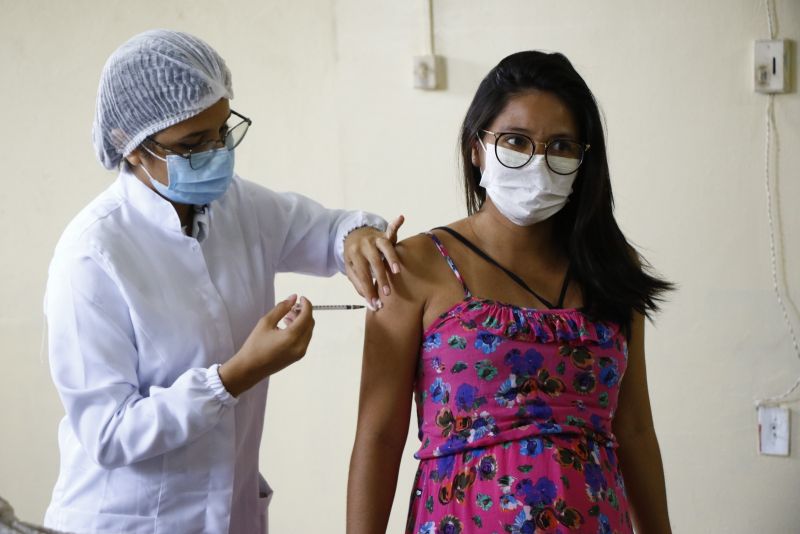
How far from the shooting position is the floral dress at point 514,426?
1354mm

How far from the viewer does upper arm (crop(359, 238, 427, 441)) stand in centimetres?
144

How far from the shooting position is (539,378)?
1.40 metres

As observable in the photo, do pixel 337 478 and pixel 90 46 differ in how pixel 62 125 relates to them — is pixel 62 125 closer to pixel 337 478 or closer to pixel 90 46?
pixel 90 46

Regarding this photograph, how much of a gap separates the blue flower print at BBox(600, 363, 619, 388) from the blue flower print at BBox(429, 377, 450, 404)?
9.7 inches

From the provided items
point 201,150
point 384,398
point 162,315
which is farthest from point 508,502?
point 201,150

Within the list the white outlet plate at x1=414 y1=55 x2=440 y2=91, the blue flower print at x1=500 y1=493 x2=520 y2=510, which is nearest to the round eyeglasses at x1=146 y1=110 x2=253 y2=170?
the blue flower print at x1=500 y1=493 x2=520 y2=510

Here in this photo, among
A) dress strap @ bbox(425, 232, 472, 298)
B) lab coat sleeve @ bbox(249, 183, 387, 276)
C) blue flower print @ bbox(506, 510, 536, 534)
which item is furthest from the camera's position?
lab coat sleeve @ bbox(249, 183, 387, 276)

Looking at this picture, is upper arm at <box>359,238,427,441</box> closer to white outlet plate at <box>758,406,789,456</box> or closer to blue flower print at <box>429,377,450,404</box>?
blue flower print at <box>429,377,450,404</box>

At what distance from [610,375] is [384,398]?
1.17ft

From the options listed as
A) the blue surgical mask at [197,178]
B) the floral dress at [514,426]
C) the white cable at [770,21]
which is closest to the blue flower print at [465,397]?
the floral dress at [514,426]

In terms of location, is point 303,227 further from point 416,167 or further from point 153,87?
point 416,167

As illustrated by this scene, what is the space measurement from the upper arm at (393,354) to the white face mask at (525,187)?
0.18 meters

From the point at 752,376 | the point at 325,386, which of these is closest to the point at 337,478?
the point at 325,386

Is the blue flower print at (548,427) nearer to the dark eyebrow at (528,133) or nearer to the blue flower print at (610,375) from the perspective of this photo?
the blue flower print at (610,375)
